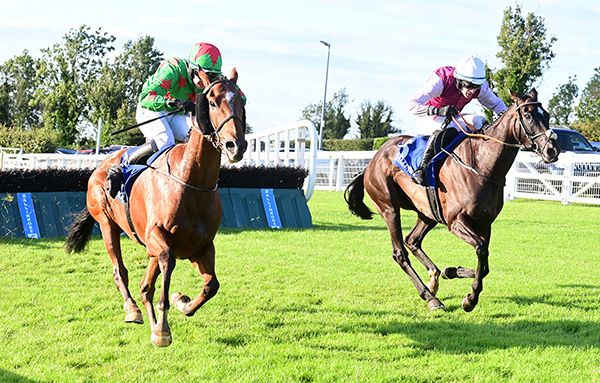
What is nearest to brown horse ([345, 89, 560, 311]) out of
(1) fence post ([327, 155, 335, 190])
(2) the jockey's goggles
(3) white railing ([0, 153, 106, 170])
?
(2) the jockey's goggles

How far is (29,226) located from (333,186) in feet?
46.6

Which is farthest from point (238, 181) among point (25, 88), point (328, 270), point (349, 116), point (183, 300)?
point (25, 88)

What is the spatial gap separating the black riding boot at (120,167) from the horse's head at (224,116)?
1.24m

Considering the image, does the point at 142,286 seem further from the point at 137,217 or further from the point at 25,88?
the point at 25,88

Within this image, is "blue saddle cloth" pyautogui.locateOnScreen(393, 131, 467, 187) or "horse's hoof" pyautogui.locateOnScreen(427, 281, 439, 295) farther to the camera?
"horse's hoof" pyautogui.locateOnScreen(427, 281, 439, 295)

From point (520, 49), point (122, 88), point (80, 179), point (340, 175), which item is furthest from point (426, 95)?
point (122, 88)

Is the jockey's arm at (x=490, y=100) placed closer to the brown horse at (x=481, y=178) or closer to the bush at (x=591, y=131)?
the brown horse at (x=481, y=178)

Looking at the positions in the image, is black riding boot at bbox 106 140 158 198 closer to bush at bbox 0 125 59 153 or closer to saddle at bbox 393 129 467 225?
saddle at bbox 393 129 467 225

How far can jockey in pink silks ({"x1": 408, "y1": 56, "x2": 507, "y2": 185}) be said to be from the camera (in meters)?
7.38

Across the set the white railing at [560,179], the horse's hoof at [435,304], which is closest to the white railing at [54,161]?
the horse's hoof at [435,304]

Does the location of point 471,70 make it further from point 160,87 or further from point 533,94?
point 160,87

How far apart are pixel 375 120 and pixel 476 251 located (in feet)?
138

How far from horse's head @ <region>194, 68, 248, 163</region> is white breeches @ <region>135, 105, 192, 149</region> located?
4.62 ft

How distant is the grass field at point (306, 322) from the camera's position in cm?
505
